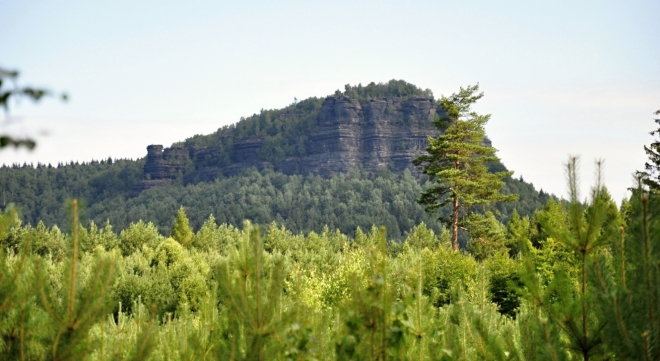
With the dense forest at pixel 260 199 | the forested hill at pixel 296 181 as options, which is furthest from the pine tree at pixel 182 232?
the forested hill at pixel 296 181

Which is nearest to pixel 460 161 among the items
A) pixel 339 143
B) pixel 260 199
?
pixel 260 199

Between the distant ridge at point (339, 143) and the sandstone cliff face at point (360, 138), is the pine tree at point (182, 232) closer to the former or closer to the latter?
the distant ridge at point (339, 143)

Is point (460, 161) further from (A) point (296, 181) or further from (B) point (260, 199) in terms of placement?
(A) point (296, 181)

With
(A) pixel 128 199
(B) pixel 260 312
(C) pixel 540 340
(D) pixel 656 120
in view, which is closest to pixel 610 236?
(C) pixel 540 340

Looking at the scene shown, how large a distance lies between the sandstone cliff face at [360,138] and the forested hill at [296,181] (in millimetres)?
250

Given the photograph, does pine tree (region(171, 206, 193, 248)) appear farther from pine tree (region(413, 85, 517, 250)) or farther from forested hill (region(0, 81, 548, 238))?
forested hill (region(0, 81, 548, 238))

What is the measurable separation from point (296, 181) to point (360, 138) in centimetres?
2310

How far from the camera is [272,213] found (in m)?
144

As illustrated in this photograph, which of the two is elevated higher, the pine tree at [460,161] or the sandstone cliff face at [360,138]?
the sandstone cliff face at [360,138]

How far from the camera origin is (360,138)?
181 metres

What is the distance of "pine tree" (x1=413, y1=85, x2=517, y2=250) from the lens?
32.7 meters

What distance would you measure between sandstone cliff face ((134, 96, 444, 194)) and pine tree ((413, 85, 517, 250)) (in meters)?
132

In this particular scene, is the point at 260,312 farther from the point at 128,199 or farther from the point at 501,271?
the point at 128,199

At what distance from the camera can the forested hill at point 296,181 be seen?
449 ft
